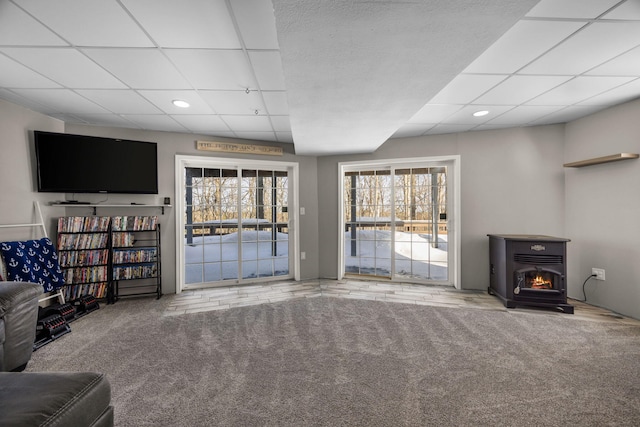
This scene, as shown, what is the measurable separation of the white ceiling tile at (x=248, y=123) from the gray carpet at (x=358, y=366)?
246cm

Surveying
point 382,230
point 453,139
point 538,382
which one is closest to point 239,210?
point 382,230

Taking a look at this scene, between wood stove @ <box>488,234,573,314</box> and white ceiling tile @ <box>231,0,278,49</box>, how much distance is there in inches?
141

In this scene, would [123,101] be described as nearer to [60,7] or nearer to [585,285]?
[60,7]

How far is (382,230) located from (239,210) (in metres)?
2.55

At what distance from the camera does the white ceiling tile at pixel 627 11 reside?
1.60 metres

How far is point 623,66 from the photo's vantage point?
2318mm

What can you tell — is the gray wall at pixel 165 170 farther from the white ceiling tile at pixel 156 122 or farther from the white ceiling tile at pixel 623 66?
the white ceiling tile at pixel 623 66

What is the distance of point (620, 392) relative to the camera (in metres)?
1.85

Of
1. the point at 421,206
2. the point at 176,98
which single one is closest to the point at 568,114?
the point at 421,206

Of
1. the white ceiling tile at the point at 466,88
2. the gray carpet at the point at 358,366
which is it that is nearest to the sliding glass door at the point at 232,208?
the gray carpet at the point at 358,366

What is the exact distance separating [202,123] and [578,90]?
438cm

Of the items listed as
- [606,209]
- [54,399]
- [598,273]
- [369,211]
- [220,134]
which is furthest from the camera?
[369,211]

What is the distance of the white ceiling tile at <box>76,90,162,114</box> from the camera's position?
110 inches

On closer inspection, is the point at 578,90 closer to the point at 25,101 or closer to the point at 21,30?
the point at 21,30
